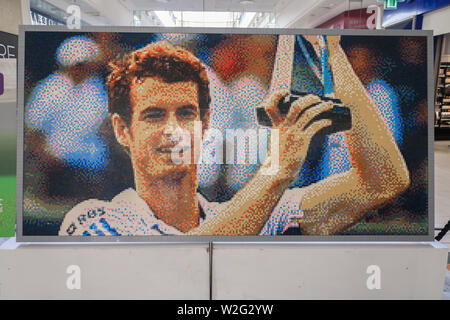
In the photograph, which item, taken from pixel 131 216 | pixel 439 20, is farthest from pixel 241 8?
pixel 131 216

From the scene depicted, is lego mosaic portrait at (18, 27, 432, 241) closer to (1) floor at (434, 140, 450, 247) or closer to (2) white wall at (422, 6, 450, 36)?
(1) floor at (434, 140, 450, 247)

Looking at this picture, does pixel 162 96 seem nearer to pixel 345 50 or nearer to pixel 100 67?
pixel 100 67

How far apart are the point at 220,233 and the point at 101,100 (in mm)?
730

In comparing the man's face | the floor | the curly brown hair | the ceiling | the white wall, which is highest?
the ceiling

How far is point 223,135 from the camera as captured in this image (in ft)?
4.69

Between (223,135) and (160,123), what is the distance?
0.86 ft

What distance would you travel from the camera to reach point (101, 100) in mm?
1390

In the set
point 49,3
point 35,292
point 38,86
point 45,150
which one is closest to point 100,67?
point 38,86

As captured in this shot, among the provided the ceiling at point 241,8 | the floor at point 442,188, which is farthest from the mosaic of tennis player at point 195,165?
the ceiling at point 241,8

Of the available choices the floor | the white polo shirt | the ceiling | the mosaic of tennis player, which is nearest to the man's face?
the mosaic of tennis player

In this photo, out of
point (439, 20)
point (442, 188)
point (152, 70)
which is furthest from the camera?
point (439, 20)

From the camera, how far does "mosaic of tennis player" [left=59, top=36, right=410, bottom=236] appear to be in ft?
4.61

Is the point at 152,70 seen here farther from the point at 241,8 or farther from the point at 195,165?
the point at 241,8

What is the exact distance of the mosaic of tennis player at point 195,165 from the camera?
4.61ft
